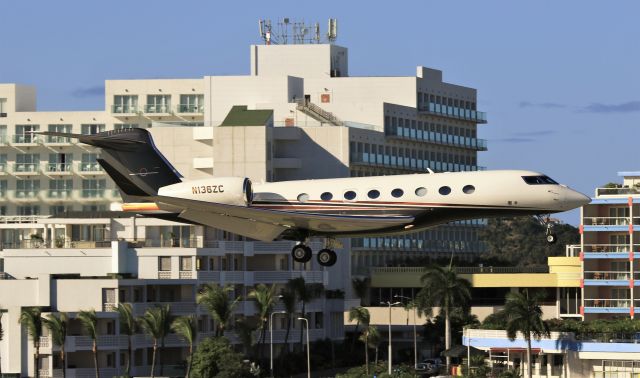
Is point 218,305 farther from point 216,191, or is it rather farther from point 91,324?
point 216,191

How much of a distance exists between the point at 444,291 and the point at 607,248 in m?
19.8

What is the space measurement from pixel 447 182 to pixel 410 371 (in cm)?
7044

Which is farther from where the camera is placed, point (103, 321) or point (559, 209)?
point (103, 321)

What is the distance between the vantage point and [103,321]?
16750 centimetres

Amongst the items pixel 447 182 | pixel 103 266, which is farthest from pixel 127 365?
pixel 447 182

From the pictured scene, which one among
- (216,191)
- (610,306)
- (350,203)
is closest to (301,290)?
(610,306)

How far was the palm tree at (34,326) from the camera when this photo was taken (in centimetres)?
15775

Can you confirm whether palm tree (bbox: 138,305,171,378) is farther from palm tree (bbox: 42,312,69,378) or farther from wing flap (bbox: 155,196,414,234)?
wing flap (bbox: 155,196,414,234)

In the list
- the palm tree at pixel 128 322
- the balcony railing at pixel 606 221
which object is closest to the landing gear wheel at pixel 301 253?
the palm tree at pixel 128 322

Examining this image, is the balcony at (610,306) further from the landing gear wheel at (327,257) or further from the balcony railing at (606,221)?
the landing gear wheel at (327,257)

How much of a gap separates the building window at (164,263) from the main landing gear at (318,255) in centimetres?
8009

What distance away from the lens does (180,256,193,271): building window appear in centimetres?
18112

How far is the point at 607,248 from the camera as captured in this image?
19825 cm

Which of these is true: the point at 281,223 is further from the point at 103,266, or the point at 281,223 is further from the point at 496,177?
the point at 103,266
